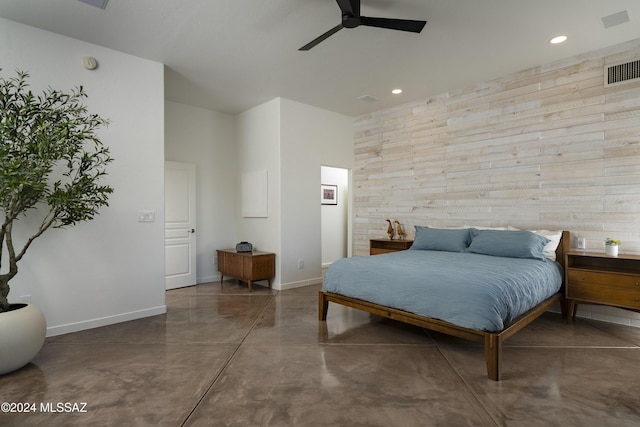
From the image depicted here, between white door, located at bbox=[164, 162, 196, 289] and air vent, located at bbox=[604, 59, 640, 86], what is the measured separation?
561 centimetres

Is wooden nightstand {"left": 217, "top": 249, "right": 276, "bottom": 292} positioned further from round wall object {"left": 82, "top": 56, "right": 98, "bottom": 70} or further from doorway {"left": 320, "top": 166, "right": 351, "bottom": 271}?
round wall object {"left": 82, "top": 56, "right": 98, "bottom": 70}

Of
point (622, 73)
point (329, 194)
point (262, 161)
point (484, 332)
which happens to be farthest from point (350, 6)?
point (329, 194)

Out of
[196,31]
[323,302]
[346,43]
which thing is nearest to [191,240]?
[323,302]

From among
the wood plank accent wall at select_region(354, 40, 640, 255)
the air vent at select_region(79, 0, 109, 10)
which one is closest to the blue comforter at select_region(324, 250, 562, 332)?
the wood plank accent wall at select_region(354, 40, 640, 255)

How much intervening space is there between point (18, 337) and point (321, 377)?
218 cm

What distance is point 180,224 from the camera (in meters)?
5.40

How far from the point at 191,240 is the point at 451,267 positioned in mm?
4066

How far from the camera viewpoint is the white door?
5266mm

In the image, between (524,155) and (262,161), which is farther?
(262,161)

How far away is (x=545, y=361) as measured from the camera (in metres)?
2.67

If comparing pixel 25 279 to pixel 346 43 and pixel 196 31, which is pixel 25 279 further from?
pixel 346 43

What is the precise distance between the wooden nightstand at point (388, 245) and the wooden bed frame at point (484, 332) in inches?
74.0

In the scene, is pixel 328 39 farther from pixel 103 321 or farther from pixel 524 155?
pixel 103 321

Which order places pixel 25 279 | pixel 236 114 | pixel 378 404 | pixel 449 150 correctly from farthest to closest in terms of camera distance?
pixel 236 114 → pixel 449 150 → pixel 25 279 → pixel 378 404
